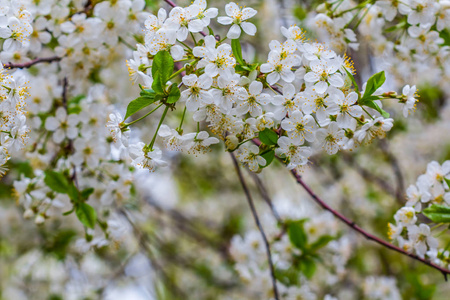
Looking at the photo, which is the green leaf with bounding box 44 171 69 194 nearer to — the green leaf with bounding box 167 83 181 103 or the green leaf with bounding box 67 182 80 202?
the green leaf with bounding box 67 182 80 202

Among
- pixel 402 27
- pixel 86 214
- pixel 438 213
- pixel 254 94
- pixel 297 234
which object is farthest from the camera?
pixel 297 234

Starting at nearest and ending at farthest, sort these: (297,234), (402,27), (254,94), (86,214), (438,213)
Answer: (254,94) < (438,213) < (86,214) < (402,27) < (297,234)

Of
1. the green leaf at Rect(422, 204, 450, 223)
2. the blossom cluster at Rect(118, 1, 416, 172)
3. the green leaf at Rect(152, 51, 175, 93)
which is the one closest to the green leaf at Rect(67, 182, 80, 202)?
the blossom cluster at Rect(118, 1, 416, 172)

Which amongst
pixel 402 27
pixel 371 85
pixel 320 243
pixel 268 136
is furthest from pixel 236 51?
pixel 320 243

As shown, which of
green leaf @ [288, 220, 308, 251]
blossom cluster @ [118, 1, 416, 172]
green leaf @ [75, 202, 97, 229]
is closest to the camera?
blossom cluster @ [118, 1, 416, 172]

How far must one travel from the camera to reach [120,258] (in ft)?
12.7

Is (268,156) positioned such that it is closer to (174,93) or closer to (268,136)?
(268,136)

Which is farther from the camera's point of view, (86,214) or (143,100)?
(86,214)

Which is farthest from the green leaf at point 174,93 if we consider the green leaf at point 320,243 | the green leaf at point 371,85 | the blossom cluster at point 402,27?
the green leaf at point 320,243

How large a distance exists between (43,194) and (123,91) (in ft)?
4.55

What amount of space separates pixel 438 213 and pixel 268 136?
68 centimetres

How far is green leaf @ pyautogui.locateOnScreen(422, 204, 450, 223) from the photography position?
1356 mm

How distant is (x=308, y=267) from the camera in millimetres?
1971

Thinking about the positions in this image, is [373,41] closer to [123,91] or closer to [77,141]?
[77,141]
